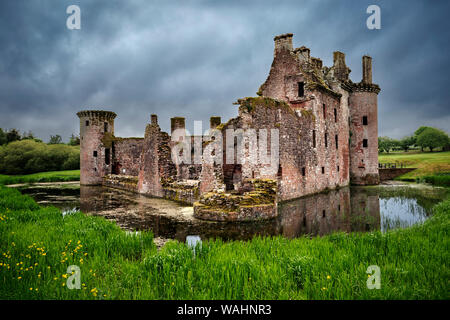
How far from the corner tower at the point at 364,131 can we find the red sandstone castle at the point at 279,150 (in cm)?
10

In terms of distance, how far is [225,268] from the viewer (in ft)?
15.8

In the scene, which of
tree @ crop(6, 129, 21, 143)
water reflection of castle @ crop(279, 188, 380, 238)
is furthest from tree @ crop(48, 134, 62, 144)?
water reflection of castle @ crop(279, 188, 380, 238)

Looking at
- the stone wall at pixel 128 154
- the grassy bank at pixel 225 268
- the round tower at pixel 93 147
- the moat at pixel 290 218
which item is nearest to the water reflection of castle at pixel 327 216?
the moat at pixel 290 218

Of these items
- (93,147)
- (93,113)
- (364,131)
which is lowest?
(93,147)

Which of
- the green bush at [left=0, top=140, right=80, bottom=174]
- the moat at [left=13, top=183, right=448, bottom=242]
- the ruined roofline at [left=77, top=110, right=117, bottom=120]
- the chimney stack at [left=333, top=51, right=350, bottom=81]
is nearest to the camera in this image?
the moat at [left=13, top=183, right=448, bottom=242]

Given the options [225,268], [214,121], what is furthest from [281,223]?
[214,121]

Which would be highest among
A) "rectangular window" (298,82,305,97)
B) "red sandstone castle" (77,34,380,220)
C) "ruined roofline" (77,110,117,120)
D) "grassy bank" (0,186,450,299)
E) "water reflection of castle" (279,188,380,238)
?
"ruined roofline" (77,110,117,120)

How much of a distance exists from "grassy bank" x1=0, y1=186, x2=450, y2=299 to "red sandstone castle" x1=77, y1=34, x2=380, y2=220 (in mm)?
5680

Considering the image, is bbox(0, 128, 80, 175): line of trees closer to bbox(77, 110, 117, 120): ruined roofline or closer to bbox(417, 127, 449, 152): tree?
bbox(77, 110, 117, 120): ruined roofline

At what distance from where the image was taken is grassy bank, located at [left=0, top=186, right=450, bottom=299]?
410cm

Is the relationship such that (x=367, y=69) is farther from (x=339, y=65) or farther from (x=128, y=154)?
(x=128, y=154)

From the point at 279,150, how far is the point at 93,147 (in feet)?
82.1

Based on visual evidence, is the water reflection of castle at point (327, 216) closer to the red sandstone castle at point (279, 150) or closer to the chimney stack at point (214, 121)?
the red sandstone castle at point (279, 150)

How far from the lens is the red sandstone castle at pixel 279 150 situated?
1445 centimetres
